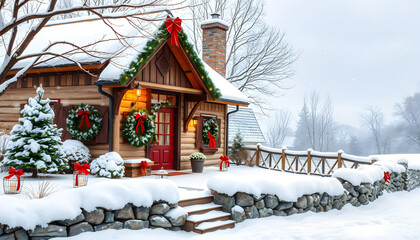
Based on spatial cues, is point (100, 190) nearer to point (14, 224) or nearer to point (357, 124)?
point (14, 224)

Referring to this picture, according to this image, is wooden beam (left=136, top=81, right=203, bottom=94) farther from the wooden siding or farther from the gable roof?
the gable roof

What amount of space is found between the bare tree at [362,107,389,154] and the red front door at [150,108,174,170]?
36.9 m

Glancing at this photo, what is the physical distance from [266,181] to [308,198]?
4.45 ft

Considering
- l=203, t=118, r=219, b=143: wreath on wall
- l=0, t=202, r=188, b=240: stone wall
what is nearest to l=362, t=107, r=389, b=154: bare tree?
l=203, t=118, r=219, b=143: wreath on wall

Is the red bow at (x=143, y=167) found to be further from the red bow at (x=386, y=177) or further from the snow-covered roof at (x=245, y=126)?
the snow-covered roof at (x=245, y=126)

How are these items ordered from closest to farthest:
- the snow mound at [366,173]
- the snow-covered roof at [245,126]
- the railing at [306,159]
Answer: the snow mound at [366,173], the railing at [306,159], the snow-covered roof at [245,126]

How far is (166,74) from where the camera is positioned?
11.7 m

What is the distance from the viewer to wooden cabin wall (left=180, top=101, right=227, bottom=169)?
1335cm

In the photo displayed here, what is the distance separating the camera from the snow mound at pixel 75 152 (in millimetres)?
10383

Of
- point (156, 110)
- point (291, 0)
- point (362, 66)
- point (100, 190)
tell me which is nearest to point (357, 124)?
point (362, 66)

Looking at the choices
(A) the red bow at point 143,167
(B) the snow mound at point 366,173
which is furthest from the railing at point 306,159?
(A) the red bow at point 143,167

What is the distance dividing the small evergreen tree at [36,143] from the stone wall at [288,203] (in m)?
4.02

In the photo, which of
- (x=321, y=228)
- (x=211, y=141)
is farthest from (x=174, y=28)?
(x=321, y=228)

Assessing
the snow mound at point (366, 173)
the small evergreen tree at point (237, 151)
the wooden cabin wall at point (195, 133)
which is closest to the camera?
the snow mound at point (366, 173)
